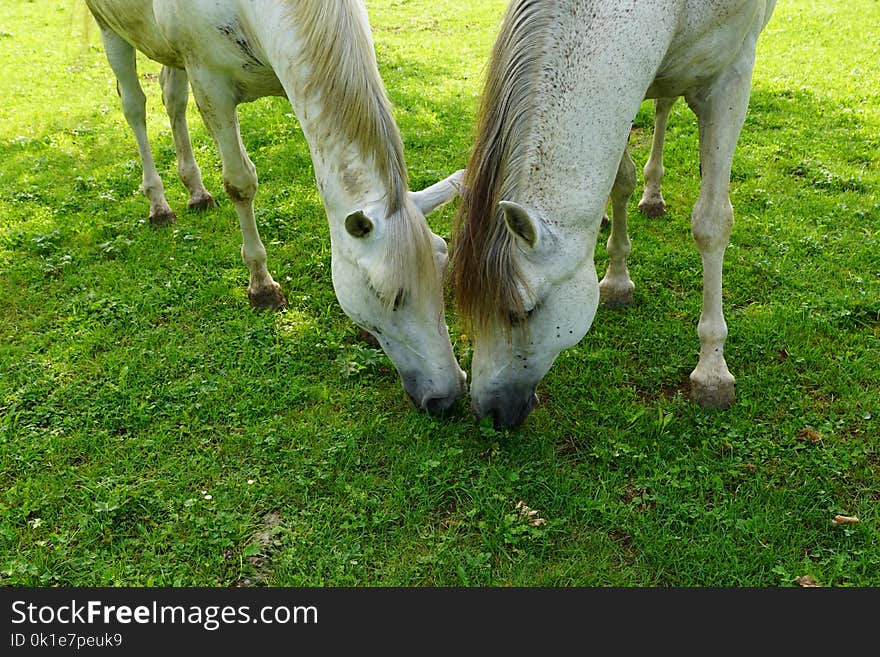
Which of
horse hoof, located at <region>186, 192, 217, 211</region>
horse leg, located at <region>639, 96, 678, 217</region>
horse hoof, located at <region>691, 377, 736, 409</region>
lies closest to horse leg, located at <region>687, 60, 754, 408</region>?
horse hoof, located at <region>691, 377, 736, 409</region>

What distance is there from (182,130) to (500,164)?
3.98 metres

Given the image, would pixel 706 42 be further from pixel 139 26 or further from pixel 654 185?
pixel 139 26

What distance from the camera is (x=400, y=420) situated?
3.84m

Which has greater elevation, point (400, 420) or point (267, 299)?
point (267, 299)

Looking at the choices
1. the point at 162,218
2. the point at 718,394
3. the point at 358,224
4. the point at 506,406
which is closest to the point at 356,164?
the point at 358,224

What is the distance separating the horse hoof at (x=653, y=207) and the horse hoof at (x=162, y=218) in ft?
13.5

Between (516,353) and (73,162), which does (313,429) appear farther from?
(73,162)

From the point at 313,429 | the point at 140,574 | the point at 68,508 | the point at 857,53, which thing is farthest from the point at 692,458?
the point at 857,53

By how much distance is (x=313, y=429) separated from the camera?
12.5 ft

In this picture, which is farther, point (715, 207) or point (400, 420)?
point (400, 420)

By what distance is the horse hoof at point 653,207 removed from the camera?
18.8ft

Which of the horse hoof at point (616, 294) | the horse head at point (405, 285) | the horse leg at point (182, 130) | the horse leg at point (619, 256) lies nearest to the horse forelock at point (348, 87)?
the horse head at point (405, 285)

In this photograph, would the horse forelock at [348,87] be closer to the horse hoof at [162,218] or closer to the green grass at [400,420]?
the green grass at [400,420]

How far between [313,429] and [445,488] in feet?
2.91
